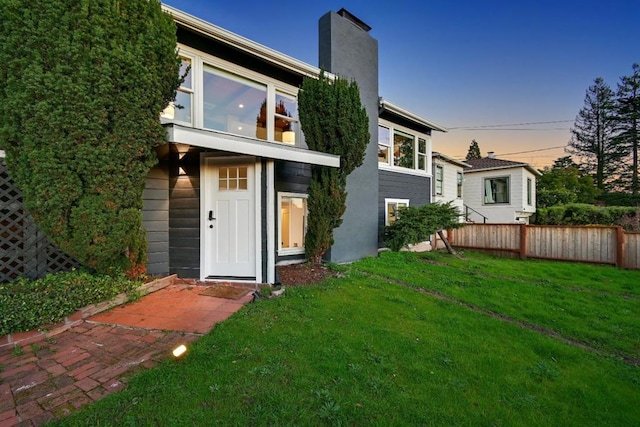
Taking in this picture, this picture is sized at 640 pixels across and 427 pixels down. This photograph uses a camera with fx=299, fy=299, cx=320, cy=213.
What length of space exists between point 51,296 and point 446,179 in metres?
15.2

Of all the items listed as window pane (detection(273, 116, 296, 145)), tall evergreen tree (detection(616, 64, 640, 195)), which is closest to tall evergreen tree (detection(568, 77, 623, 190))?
tall evergreen tree (detection(616, 64, 640, 195))

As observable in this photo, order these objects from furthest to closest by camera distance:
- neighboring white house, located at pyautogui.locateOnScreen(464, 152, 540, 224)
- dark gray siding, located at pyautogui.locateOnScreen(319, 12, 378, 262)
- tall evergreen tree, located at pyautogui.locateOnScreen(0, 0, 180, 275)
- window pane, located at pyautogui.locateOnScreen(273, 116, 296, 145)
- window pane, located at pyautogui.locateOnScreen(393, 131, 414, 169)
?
1. neighboring white house, located at pyautogui.locateOnScreen(464, 152, 540, 224)
2. window pane, located at pyautogui.locateOnScreen(393, 131, 414, 169)
3. dark gray siding, located at pyautogui.locateOnScreen(319, 12, 378, 262)
4. window pane, located at pyautogui.locateOnScreen(273, 116, 296, 145)
5. tall evergreen tree, located at pyautogui.locateOnScreen(0, 0, 180, 275)

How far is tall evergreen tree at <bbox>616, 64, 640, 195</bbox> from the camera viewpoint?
24625mm

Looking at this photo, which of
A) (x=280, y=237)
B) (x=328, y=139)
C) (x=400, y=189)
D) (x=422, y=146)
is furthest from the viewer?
(x=422, y=146)

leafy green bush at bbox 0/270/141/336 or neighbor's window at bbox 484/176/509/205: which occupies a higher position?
neighbor's window at bbox 484/176/509/205

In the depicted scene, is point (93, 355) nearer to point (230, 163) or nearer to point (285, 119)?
point (230, 163)

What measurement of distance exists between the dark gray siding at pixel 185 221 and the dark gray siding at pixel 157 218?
0.10 meters

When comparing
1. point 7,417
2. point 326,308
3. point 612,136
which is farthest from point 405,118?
point 612,136

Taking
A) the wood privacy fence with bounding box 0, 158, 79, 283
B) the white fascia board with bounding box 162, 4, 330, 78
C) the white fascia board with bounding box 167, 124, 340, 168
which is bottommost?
the wood privacy fence with bounding box 0, 158, 79, 283

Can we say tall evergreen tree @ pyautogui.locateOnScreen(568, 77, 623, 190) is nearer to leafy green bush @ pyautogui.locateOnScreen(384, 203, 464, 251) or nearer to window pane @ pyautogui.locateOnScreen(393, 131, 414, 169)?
window pane @ pyautogui.locateOnScreen(393, 131, 414, 169)

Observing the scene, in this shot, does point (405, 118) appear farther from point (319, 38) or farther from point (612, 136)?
point (612, 136)

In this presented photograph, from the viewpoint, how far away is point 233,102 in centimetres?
627

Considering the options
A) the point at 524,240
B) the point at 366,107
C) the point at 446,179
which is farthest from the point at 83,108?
the point at 446,179

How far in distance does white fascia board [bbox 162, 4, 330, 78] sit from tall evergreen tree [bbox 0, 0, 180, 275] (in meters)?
1.09
